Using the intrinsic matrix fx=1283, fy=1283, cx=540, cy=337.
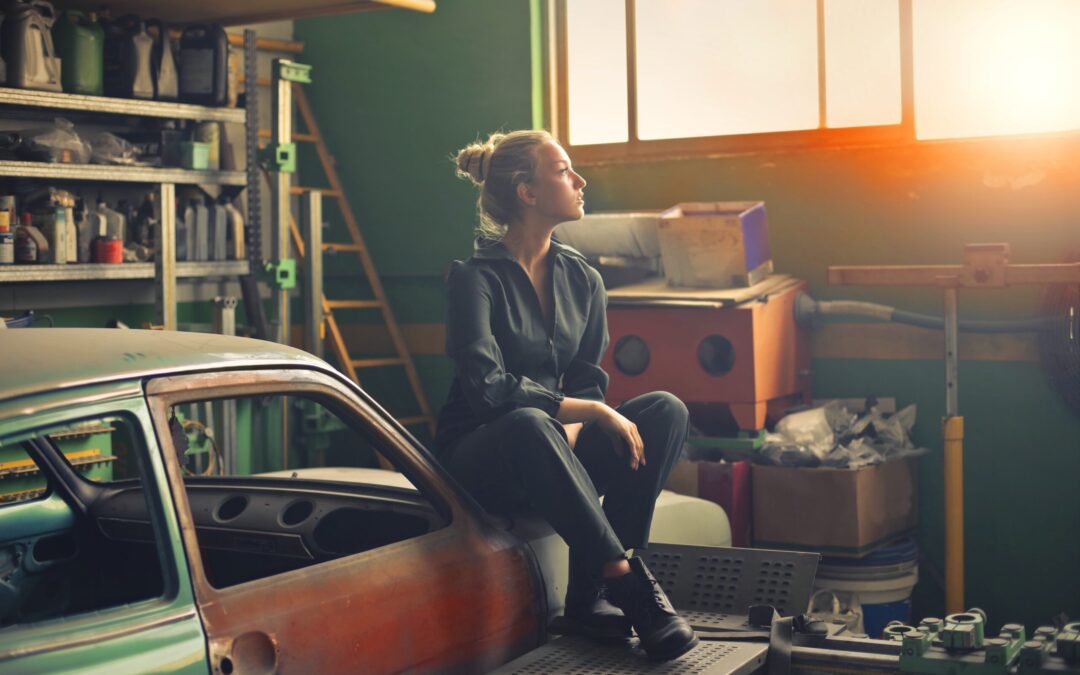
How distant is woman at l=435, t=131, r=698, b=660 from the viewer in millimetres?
2633

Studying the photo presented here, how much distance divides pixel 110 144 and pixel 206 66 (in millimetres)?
547

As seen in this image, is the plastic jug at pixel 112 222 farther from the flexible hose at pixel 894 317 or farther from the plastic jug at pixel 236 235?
the flexible hose at pixel 894 317

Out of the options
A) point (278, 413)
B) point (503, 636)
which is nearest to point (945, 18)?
point (278, 413)

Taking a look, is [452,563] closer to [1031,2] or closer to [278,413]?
[278,413]

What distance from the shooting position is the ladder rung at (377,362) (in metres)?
6.46

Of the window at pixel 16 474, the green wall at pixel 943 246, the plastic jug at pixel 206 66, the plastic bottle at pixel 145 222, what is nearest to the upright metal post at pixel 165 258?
the plastic bottle at pixel 145 222

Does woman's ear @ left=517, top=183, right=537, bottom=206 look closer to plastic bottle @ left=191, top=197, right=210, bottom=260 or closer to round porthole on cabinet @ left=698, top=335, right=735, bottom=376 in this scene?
round porthole on cabinet @ left=698, top=335, right=735, bottom=376

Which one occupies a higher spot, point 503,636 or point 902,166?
point 902,166

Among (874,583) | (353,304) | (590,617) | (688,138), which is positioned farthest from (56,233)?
(874,583)

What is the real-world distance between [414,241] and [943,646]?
459cm

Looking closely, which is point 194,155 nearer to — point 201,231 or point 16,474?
point 201,231

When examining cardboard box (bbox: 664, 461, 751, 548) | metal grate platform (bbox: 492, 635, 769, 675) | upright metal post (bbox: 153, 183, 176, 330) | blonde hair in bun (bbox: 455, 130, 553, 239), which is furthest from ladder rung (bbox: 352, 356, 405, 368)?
metal grate platform (bbox: 492, 635, 769, 675)

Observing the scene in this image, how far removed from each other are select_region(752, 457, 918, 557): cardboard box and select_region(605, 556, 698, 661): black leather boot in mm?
2001

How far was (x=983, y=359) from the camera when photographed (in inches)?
199
